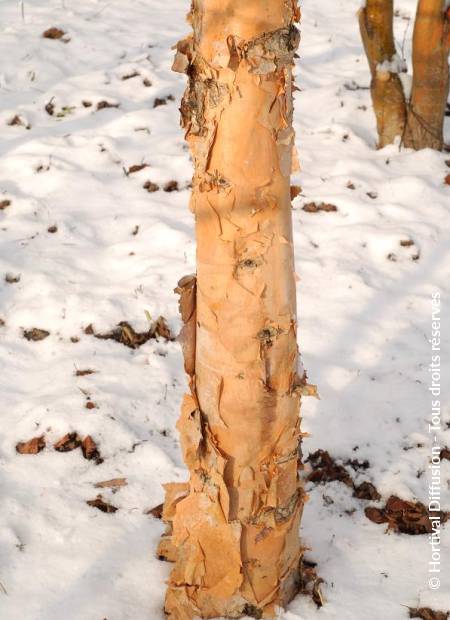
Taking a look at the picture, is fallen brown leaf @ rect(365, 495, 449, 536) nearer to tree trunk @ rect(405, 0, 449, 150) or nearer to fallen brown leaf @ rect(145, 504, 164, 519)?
fallen brown leaf @ rect(145, 504, 164, 519)

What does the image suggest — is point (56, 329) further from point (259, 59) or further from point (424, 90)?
point (424, 90)

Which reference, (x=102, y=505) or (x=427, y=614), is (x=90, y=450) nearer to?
(x=102, y=505)

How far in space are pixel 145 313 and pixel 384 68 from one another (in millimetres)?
2623

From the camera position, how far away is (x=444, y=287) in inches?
158

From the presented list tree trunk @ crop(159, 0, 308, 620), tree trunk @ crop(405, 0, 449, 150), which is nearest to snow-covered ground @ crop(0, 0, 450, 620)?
tree trunk @ crop(405, 0, 449, 150)

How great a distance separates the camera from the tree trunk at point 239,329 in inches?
68.8

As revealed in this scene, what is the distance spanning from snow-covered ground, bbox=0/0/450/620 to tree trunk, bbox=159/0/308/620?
299mm

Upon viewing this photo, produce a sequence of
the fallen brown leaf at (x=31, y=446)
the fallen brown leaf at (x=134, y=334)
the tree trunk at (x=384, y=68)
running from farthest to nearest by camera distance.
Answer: the tree trunk at (x=384, y=68) → the fallen brown leaf at (x=134, y=334) → the fallen brown leaf at (x=31, y=446)

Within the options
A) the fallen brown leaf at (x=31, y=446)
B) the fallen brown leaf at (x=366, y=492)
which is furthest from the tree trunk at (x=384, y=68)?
the fallen brown leaf at (x=31, y=446)

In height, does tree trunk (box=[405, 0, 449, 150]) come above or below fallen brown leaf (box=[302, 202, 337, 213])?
above

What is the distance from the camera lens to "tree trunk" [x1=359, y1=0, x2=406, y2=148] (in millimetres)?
4949

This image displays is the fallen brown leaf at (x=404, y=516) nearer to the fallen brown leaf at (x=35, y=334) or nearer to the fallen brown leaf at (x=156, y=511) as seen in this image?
the fallen brown leaf at (x=156, y=511)

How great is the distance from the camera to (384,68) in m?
5.02

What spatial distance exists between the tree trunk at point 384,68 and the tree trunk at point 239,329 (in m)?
3.54
